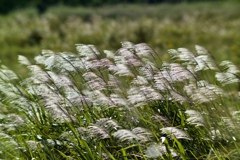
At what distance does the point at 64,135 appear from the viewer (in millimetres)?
3605

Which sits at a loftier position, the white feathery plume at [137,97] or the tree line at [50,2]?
the white feathery plume at [137,97]

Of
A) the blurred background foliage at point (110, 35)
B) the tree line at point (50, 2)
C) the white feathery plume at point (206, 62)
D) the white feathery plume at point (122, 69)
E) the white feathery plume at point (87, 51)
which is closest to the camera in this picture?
the white feathery plume at point (122, 69)

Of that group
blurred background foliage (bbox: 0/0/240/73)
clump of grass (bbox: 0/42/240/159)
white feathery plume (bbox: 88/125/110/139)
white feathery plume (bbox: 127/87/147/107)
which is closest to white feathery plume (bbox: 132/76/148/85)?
clump of grass (bbox: 0/42/240/159)

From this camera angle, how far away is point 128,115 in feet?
12.3

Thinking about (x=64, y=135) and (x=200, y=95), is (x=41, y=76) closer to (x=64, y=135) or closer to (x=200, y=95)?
(x=64, y=135)

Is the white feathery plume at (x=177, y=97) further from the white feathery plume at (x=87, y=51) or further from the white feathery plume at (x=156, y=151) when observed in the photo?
the white feathery plume at (x=87, y=51)

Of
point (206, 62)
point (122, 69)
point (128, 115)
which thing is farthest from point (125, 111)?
point (206, 62)

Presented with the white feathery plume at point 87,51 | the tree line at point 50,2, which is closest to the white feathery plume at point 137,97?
the white feathery plume at point 87,51

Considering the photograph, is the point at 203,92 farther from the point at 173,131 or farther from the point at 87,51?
the point at 87,51

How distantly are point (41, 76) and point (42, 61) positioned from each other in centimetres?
49

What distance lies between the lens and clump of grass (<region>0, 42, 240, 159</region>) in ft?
11.4

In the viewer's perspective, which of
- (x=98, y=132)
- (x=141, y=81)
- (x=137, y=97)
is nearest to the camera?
(x=98, y=132)

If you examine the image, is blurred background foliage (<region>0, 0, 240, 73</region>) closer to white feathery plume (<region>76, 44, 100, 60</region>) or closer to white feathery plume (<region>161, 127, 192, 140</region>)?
white feathery plume (<region>76, 44, 100, 60</region>)

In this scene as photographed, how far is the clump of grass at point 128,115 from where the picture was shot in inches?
136
